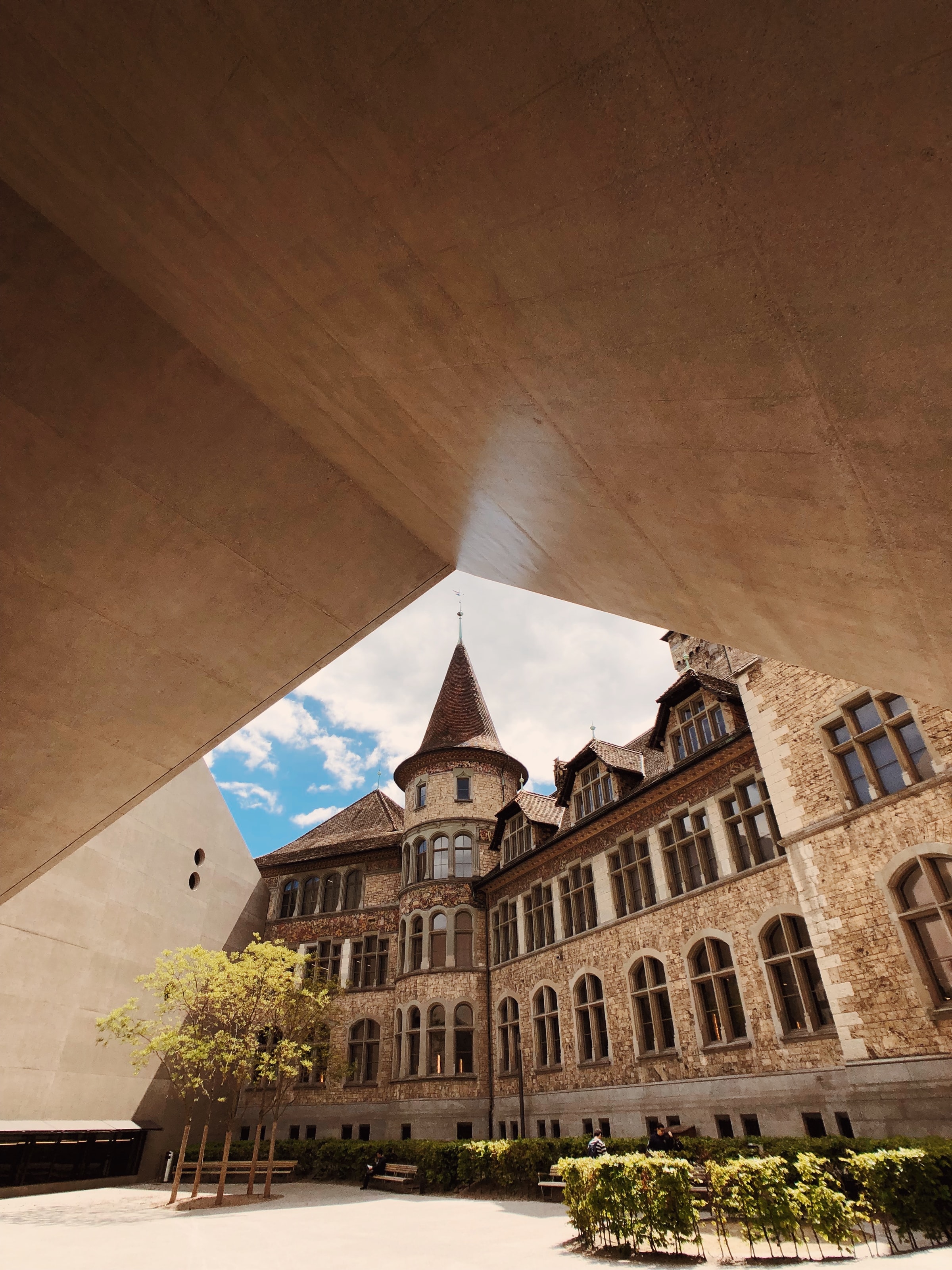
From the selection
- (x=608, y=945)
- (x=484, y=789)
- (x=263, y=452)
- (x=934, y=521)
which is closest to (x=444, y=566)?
(x=263, y=452)

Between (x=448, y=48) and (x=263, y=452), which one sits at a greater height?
(x=263, y=452)

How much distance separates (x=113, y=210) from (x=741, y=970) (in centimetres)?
1635

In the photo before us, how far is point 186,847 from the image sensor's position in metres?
25.2

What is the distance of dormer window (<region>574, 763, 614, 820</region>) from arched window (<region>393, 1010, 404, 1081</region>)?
33.9ft

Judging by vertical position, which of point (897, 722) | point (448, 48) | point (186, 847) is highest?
point (186, 847)

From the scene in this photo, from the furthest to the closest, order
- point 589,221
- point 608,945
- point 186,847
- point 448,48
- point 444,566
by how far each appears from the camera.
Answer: point 186,847, point 608,945, point 444,566, point 589,221, point 448,48

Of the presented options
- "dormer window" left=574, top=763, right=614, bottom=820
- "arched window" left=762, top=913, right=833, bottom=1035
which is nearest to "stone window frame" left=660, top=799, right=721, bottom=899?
"arched window" left=762, top=913, right=833, bottom=1035

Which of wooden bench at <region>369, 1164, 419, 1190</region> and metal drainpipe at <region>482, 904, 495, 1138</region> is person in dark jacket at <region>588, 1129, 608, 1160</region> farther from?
metal drainpipe at <region>482, 904, 495, 1138</region>

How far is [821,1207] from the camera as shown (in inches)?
309

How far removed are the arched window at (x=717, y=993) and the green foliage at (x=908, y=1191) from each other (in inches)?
249

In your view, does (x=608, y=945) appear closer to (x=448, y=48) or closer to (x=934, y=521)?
(x=934, y=521)

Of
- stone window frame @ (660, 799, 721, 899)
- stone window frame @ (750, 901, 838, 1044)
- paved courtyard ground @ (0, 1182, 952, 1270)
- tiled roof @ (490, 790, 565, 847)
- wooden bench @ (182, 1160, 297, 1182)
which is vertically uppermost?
tiled roof @ (490, 790, 565, 847)

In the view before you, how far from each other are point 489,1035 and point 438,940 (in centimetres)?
361

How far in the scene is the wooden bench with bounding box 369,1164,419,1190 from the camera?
18.3 m
